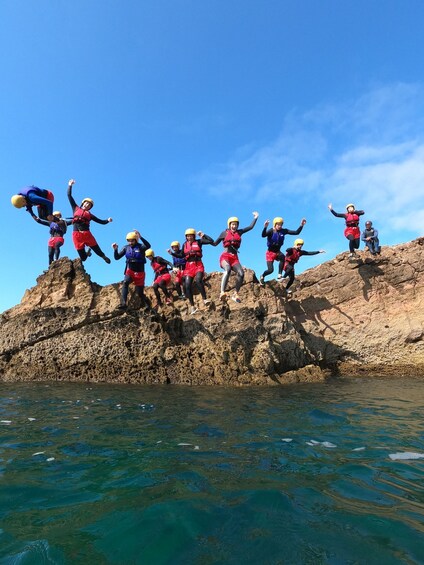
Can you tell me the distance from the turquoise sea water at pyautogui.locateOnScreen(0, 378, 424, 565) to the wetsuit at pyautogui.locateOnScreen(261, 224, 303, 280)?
676 centimetres

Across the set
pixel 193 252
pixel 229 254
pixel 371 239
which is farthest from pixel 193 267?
pixel 371 239

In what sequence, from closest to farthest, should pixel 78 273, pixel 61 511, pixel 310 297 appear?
1. pixel 61 511
2. pixel 78 273
3. pixel 310 297

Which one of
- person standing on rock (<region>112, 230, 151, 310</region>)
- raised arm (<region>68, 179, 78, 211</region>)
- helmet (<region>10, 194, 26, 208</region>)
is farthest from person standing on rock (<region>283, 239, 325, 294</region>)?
helmet (<region>10, 194, 26, 208</region>)

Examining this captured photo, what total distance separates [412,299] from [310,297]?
12.3 feet

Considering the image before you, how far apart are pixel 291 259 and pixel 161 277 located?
4969mm

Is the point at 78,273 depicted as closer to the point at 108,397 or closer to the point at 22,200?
the point at 22,200

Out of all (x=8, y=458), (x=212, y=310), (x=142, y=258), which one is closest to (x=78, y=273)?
(x=142, y=258)

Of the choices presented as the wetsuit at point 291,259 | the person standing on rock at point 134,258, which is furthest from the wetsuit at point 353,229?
the person standing on rock at point 134,258

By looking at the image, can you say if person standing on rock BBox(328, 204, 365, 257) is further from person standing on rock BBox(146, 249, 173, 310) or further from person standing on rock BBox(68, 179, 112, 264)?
person standing on rock BBox(68, 179, 112, 264)

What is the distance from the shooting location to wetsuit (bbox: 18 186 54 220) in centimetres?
1007

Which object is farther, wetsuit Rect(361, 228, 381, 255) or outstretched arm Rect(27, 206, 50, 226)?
wetsuit Rect(361, 228, 381, 255)

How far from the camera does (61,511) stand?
9.14 ft

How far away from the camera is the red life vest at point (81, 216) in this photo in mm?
11234

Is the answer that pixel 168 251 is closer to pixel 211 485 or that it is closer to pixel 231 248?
pixel 231 248
